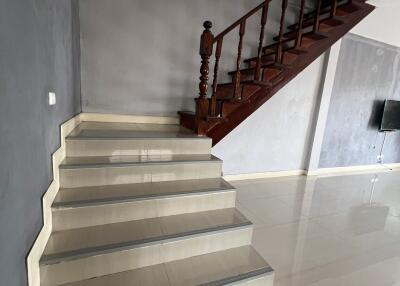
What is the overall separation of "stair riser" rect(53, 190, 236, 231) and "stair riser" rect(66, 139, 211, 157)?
60cm

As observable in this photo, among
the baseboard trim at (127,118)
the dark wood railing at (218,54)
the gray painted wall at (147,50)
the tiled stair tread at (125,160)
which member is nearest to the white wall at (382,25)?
the dark wood railing at (218,54)

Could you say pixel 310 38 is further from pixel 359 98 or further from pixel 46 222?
pixel 46 222

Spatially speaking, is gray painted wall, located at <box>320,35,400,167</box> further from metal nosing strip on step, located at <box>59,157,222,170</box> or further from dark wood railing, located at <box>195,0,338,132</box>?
metal nosing strip on step, located at <box>59,157,222,170</box>

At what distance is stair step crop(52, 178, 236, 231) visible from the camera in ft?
5.32

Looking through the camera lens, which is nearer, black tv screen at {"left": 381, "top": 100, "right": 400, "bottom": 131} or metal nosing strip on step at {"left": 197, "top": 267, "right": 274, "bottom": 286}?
metal nosing strip on step at {"left": 197, "top": 267, "right": 274, "bottom": 286}

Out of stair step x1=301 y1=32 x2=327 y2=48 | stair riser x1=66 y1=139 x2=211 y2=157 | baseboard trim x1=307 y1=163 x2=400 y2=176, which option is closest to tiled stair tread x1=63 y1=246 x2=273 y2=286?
stair riser x1=66 y1=139 x2=211 y2=157

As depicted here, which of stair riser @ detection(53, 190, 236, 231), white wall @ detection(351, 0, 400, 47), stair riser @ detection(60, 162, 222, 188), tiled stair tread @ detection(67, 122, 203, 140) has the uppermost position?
white wall @ detection(351, 0, 400, 47)

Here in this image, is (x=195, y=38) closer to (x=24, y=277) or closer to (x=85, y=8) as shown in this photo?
(x=85, y=8)

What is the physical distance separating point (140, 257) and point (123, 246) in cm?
15

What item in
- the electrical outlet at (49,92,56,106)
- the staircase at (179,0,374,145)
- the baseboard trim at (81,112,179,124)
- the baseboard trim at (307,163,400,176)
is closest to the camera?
the electrical outlet at (49,92,56,106)

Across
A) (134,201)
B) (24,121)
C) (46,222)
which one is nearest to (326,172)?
(134,201)

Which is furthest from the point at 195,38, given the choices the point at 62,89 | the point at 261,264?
the point at 261,264

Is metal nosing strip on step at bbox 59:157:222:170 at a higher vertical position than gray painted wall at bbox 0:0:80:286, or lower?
lower

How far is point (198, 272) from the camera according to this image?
5.15ft
